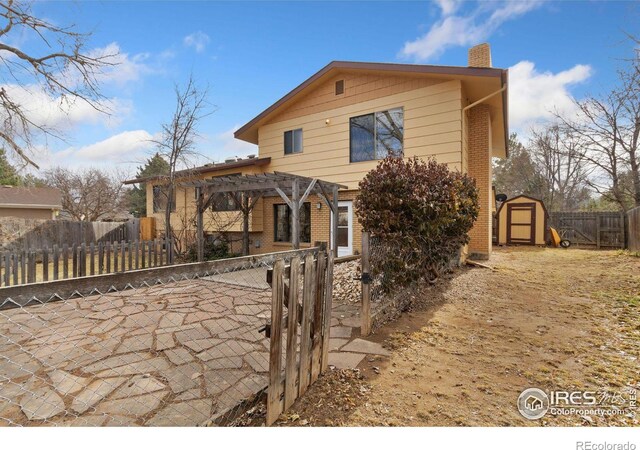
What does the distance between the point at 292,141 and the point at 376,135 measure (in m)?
3.60

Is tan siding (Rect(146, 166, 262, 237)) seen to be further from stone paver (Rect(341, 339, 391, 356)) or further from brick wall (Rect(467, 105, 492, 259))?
stone paver (Rect(341, 339, 391, 356))

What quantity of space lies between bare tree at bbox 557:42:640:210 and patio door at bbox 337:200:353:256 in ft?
40.5

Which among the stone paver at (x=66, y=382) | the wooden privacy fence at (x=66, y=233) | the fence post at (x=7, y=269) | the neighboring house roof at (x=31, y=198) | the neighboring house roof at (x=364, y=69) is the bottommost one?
the stone paver at (x=66, y=382)

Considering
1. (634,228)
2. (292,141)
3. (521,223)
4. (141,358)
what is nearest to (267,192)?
(292,141)

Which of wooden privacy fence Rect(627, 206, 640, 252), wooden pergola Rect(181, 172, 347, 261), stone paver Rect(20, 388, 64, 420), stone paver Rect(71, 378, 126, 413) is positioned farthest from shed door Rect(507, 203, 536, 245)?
stone paver Rect(20, 388, 64, 420)

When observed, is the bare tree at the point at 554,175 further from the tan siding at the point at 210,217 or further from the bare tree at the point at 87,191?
the bare tree at the point at 87,191

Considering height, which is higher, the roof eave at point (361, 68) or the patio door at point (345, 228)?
the roof eave at point (361, 68)

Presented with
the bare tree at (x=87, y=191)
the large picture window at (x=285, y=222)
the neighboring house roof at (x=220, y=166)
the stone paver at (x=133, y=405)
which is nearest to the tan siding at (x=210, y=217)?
the neighboring house roof at (x=220, y=166)

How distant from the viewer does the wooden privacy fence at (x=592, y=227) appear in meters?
14.3

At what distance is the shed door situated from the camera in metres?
15.0

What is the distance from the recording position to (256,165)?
12.7 m

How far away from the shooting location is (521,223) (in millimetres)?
15266

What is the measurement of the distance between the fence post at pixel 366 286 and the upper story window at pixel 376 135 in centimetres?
627

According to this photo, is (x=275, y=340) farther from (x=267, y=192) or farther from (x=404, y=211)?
(x=267, y=192)
